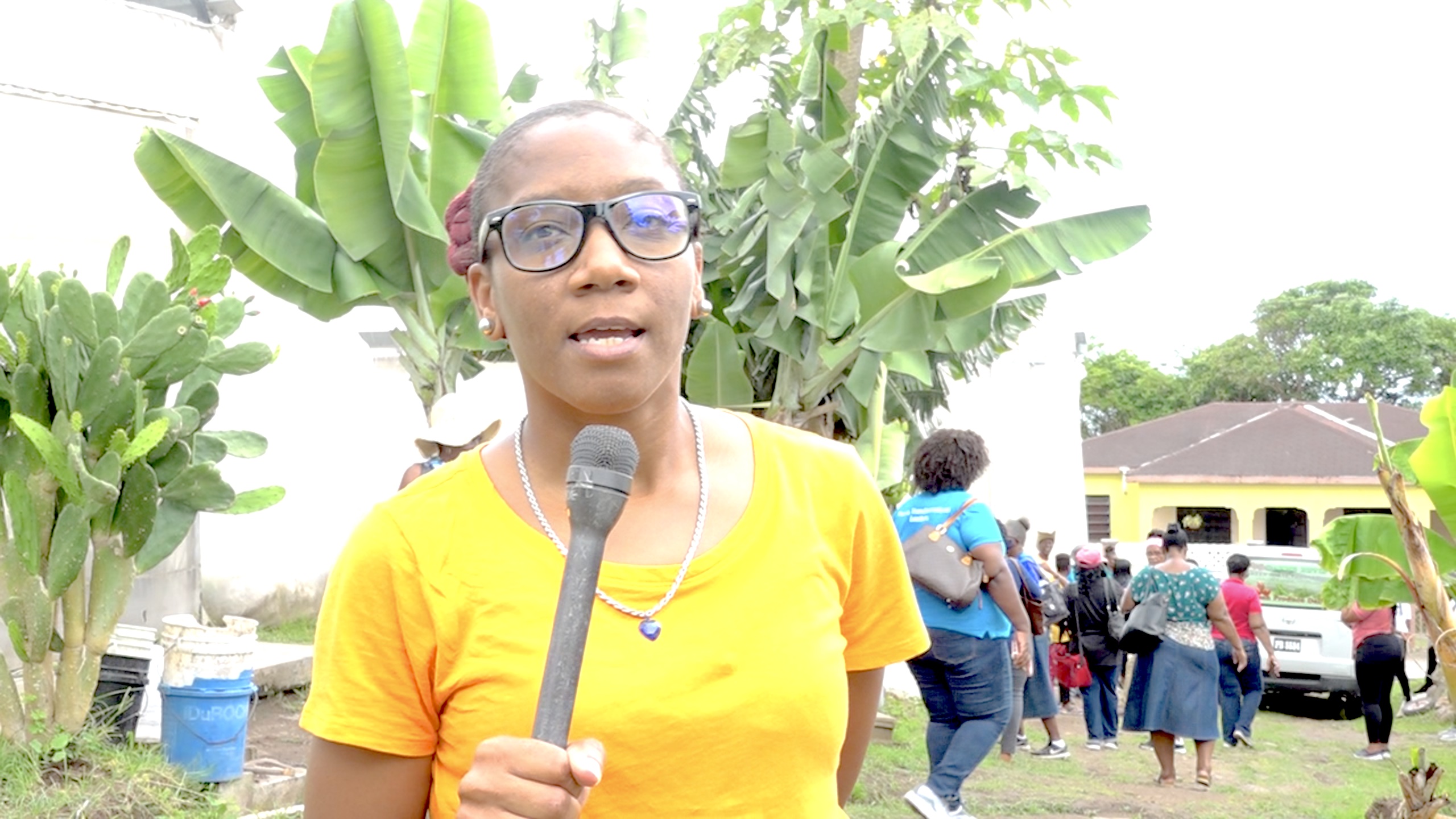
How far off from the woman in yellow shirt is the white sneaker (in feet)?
18.9

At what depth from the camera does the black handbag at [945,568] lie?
728 cm

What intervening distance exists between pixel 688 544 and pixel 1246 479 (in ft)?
117

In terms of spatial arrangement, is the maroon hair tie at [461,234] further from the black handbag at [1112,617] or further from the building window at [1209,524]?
the building window at [1209,524]

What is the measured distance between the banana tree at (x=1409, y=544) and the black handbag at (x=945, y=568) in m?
1.64

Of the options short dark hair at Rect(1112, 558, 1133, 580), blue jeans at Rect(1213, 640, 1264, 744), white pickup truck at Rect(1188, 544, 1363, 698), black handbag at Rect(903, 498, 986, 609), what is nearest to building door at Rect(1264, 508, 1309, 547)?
white pickup truck at Rect(1188, 544, 1363, 698)

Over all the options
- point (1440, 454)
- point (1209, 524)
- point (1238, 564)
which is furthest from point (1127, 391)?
point (1440, 454)

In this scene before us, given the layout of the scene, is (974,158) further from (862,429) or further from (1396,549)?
(1396,549)

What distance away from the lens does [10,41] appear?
9.66 metres

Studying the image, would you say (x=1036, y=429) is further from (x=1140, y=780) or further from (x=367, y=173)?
(x=367, y=173)

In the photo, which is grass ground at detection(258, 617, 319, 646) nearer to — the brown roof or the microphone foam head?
the microphone foam head

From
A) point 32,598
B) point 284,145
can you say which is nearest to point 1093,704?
point 284,145

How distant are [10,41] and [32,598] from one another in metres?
5.02

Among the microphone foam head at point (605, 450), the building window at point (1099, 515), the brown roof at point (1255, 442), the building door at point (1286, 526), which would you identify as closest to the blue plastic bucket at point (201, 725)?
the microphone foam head at point (605, 450)

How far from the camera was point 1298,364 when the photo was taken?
5234 centimetres
